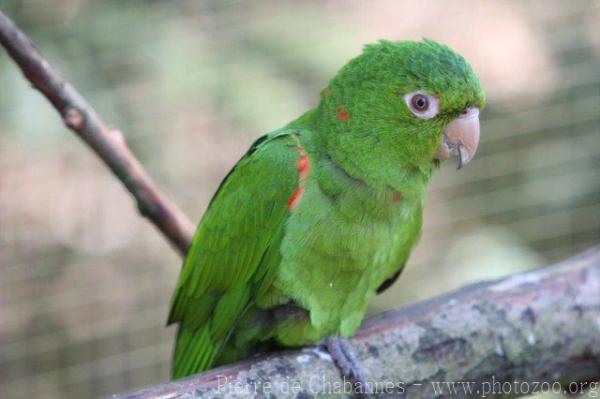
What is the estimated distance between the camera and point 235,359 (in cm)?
185

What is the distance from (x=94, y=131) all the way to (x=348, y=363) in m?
0.67

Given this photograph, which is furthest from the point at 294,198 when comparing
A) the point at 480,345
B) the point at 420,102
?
the point at 480,345

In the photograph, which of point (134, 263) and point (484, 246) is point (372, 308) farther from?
point (134, 263)

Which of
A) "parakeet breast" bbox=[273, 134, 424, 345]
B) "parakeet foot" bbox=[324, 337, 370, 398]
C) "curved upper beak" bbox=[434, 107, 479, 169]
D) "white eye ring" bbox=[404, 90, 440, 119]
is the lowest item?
"parakeet foot" bbox=[324, 337, 370, 398]

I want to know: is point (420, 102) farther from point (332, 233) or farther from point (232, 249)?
point (232, 249)

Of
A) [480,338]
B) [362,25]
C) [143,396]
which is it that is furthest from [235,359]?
[362,25]

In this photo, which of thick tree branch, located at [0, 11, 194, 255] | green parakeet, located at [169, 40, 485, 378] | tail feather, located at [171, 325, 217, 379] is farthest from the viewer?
tail feather, located at [171, 325, 217, 379]

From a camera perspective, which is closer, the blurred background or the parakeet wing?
the parakeet wing

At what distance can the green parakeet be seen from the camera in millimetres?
1649

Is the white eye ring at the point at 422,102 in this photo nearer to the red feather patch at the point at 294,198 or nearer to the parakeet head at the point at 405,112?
the parakeet head at the point at 405,112

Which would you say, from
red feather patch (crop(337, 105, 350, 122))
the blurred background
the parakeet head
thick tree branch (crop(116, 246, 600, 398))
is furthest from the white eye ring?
the blurred background

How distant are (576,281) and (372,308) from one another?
58.1 inches

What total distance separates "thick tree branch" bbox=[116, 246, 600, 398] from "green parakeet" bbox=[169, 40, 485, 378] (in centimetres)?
10

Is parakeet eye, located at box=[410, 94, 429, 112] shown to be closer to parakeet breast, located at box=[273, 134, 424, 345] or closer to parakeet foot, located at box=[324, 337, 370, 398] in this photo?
parakeet breast, located at box=[273, 134, 424, 345]
